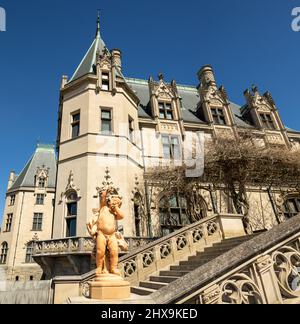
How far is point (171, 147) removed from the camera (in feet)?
54.6

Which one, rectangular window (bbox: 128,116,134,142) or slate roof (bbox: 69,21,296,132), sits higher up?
slate roof (bbox: 69,21,296,132)

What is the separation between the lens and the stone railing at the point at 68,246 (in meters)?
9.94

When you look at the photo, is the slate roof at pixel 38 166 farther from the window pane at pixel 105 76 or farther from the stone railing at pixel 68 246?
the stone railing at pixel 68 246

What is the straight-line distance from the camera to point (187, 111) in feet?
68.9

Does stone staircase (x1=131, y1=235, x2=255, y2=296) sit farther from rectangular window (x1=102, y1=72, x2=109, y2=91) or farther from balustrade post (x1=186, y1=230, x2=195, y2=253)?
rectangular window (x1=102, y1=72, x2=109, y2=91)

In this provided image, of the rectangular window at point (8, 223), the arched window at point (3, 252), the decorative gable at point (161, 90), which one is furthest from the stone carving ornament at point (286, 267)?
the rectangular window at point (8, 223)

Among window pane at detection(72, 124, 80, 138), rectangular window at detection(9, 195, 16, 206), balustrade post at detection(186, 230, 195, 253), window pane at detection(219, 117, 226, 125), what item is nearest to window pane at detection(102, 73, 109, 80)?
window pane at detection(72, 124, 80, 138)

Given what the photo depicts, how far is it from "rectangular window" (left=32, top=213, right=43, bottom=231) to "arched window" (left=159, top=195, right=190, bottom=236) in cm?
2124

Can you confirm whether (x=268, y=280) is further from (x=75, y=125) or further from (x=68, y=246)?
(x=75, y=125)

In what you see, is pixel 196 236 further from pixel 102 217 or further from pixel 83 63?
pixel 83 63

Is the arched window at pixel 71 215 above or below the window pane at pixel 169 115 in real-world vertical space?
below

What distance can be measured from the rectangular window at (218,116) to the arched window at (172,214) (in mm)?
8147

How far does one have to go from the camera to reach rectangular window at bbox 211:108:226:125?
19172 mm

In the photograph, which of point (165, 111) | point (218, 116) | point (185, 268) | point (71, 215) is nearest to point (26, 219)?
point (71, 215)
